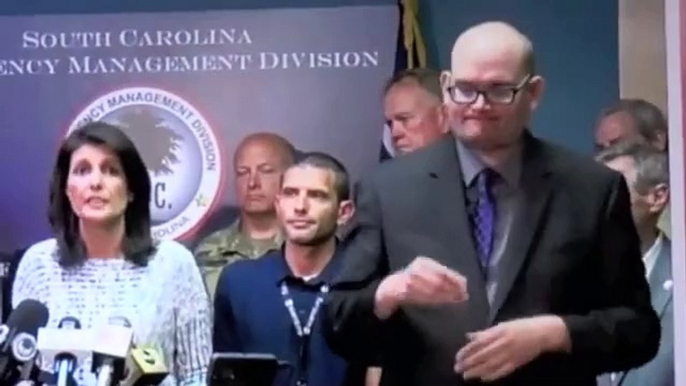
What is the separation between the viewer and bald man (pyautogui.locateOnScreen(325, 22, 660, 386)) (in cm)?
146

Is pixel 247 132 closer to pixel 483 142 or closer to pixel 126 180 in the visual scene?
pixel 126 180

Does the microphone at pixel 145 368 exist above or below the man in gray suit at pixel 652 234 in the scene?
below

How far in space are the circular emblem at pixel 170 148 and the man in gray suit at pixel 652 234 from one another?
0.45 m

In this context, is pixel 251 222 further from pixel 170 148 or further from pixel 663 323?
pixel 663 323

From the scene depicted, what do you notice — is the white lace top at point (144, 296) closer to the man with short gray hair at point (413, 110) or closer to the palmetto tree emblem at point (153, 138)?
the palmetto tree emblem at point (153, 138)

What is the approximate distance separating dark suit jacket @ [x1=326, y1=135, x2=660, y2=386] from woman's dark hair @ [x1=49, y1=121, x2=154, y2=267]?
24 centimetres

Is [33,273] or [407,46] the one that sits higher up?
[407,46]

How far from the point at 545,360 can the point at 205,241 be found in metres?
0.41

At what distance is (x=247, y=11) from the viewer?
5.29 feet

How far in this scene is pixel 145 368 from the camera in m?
1.50

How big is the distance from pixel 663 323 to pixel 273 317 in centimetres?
43

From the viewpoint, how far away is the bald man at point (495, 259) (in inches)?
57.6

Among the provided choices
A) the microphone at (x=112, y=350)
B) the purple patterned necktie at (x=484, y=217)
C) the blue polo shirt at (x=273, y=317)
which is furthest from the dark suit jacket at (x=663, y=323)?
the microphone at (x=112, y=350)

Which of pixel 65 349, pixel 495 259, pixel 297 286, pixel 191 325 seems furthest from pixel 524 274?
pixel 65 349
